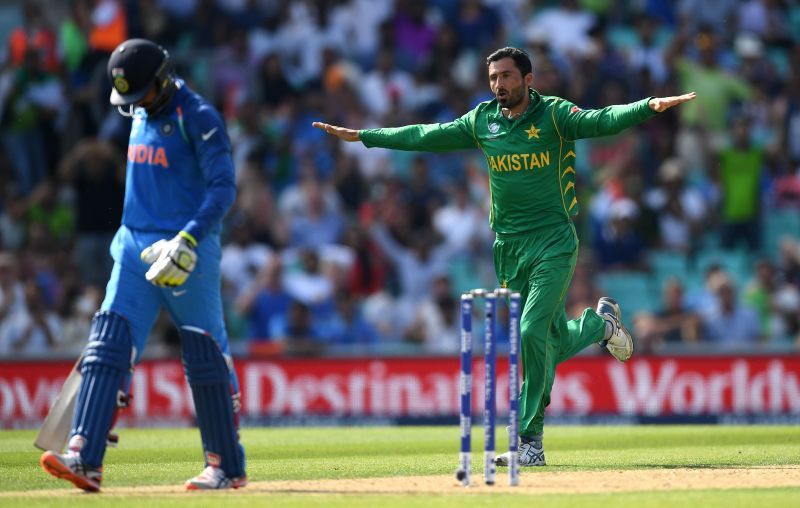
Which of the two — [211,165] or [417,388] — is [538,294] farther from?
[417,388]

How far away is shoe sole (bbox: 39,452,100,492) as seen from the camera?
6660mm

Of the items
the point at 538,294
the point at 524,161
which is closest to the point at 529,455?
the point at 538,294

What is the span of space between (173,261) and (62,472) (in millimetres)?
1100

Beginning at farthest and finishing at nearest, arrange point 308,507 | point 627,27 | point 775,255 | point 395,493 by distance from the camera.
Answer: point 627,27 < point 775,255 < point 395,493 < point 308,507

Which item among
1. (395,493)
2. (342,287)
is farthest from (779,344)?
(395,493)

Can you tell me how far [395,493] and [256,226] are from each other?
9493mm

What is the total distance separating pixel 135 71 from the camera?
6.97 m

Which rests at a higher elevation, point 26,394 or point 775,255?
point 775,255

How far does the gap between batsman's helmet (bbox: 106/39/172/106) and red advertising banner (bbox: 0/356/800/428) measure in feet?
24.9

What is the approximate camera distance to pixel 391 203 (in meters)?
16.6

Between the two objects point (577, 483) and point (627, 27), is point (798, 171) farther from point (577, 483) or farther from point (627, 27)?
point (577, 483)

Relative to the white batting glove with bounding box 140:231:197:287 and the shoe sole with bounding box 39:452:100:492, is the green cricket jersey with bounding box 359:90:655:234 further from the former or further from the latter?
the shoe sole with bounding box 39:452:100:492

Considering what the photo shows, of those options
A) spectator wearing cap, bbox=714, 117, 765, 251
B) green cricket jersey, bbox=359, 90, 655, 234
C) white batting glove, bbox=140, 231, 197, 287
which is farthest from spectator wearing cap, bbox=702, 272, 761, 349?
white batting glove, bbox=140, 231, 197, 287

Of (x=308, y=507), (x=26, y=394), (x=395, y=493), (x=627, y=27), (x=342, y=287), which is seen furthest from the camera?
(x=627, y=27)
